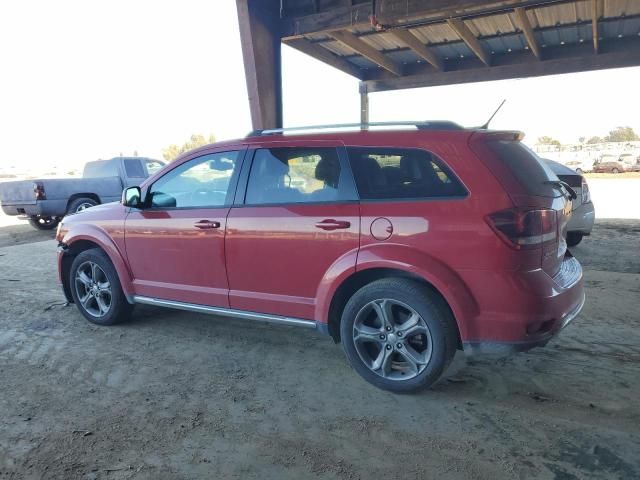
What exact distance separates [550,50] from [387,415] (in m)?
10.0

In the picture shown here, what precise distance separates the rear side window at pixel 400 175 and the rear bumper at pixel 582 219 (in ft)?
15.4

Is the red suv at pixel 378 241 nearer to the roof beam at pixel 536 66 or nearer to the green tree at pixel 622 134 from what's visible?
the roof beam at pixel 536 66

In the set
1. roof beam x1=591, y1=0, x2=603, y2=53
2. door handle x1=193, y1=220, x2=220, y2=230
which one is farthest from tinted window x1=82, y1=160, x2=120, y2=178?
roof beam x1=591, y1=0, x2=603, y2=53

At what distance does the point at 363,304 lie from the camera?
3.27 m

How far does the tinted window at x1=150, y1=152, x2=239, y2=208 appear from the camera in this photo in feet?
13.0

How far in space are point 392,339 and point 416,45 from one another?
7.87m

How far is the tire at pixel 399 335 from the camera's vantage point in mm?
3051

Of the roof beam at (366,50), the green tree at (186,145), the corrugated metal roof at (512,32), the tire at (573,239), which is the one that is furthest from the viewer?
the green tree at (186,145)

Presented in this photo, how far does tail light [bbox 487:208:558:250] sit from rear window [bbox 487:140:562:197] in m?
0.17

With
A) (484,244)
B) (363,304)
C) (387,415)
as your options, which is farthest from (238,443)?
(484,244)

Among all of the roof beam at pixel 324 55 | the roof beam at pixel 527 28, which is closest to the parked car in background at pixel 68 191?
the roof beam at pixel 324 55

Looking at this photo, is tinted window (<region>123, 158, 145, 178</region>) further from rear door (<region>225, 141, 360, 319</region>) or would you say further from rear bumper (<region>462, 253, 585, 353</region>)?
rear bumper (<region>462, 253, 585, 353</region>)

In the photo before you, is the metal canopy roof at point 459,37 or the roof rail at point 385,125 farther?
the metal canopy roof at point 459,37

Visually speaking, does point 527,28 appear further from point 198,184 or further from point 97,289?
point 97,289
